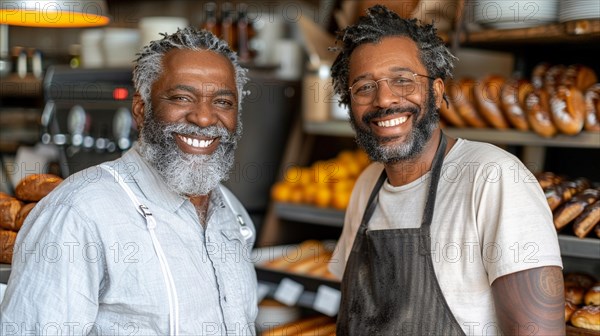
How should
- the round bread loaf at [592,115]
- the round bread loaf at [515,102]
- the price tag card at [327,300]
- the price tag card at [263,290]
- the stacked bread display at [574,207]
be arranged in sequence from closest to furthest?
the stacked bread display at [574,207], the round bread loaf at [592,115], the round bread loaf at [515,102], the price tag card at [327,300], the price tag card at [263,290]

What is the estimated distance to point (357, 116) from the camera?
1.96 m

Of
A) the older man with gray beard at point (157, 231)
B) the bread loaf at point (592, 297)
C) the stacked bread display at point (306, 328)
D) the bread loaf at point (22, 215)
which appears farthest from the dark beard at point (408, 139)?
the stacked bread display at point (306, 328)

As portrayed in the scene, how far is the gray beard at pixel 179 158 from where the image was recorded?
186 cm

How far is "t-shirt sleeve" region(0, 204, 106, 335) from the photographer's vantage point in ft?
5.15

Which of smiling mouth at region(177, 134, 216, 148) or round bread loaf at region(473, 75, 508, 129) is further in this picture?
round bread loaf at region(473, 75, 508, 129)

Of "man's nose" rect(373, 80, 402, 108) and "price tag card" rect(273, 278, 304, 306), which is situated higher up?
"man's nose" rect(373, 80, 402, 108)

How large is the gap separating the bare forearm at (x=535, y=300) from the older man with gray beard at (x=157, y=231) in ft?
2.28

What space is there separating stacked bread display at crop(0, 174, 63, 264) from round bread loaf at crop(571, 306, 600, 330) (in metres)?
1.59

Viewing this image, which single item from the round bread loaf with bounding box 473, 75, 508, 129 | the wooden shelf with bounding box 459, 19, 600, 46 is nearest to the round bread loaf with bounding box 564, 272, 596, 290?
the round bread loaf with bounding box 473, 75, 508, 129

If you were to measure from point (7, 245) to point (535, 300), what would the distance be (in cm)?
138

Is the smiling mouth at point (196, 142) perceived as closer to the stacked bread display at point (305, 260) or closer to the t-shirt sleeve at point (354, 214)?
the t-shirt sleeve at point (354, 214)

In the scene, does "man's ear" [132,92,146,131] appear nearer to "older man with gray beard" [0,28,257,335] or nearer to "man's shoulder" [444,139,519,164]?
"older man with gray beard" [0,28,257,335]

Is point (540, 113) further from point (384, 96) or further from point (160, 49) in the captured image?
point (160, 49)

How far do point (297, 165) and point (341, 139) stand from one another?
377 millimetres
